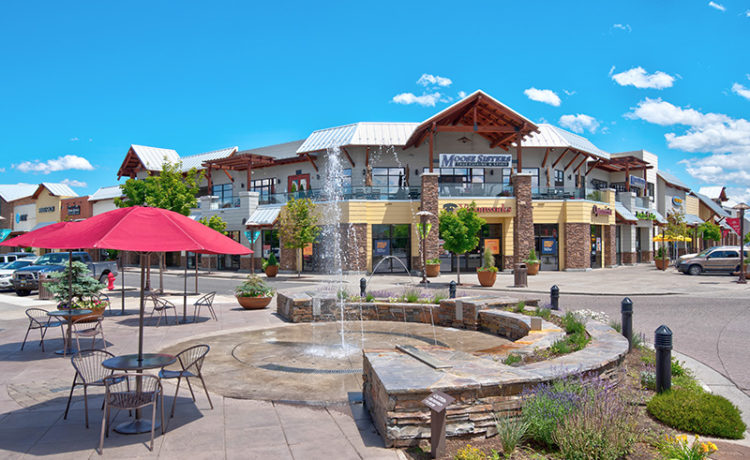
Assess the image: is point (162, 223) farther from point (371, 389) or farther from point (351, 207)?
point (351, 207)

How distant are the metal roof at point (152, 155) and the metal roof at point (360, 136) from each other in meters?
17.1

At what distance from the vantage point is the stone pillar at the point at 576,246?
32972 millimetres

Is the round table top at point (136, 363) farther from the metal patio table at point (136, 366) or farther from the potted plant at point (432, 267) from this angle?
the potted plant at point (432, 267)

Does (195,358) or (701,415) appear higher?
(195,358)

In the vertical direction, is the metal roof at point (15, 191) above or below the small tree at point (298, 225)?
above

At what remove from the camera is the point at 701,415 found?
535 cm

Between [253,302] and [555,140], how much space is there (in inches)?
1049

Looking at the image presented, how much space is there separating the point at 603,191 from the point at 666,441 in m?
34.8

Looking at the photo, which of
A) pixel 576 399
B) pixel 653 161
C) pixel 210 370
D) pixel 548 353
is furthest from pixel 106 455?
pixel 653 161

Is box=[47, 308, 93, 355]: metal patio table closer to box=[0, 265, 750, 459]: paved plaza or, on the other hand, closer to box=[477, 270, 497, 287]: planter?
box=[0, 265, 750, 459]: paved plaza

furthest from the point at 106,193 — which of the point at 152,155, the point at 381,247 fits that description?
the point at 381,247

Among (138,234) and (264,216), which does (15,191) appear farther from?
(138,234)

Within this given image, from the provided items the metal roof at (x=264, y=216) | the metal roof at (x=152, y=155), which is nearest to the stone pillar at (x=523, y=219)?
the metal roof at (x=264, y=216)

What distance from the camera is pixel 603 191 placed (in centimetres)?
3631
